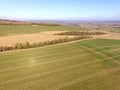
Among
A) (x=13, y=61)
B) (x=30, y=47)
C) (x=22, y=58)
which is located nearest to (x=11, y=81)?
(x=13, y=61)

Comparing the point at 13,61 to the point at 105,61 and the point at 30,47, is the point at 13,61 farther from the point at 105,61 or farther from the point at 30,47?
the point at 105,61

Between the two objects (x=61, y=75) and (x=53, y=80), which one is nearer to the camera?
(x=53, y=80)

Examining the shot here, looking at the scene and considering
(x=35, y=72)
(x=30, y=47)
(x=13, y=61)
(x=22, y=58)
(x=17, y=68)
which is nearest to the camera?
(x=35, y=72)

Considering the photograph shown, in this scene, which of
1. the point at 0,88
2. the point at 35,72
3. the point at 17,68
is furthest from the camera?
the point at 17,68

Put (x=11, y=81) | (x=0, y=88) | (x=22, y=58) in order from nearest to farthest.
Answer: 1. (x=0, y=88)
2. (x=11, y=81)
3. (x=22, y=58)

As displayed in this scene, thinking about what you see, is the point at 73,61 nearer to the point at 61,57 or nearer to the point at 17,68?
the point at 61,57

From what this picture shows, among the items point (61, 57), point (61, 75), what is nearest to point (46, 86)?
point (61, 75)
